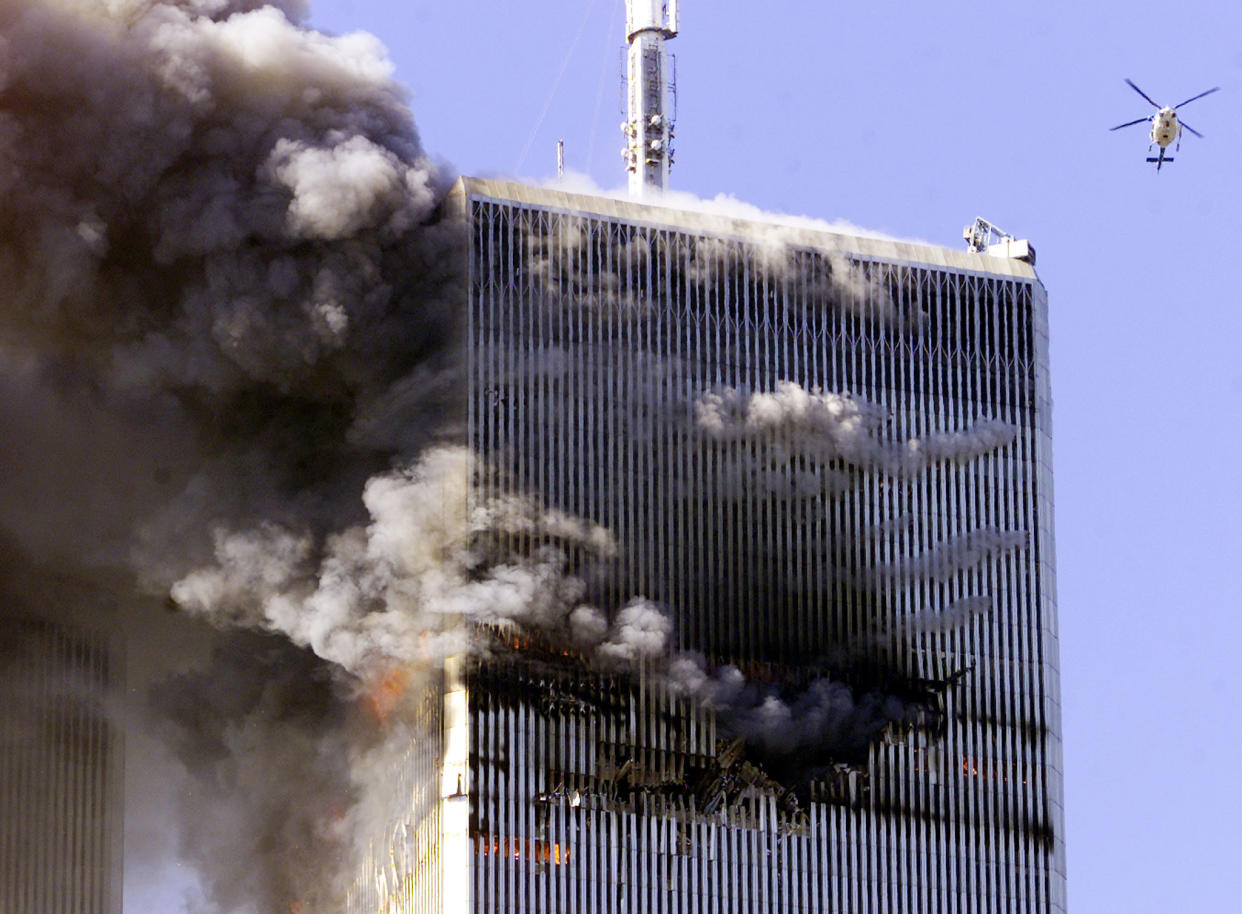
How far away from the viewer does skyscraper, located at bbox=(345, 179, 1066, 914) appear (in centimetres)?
13500

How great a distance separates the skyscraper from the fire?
3316 millimetres

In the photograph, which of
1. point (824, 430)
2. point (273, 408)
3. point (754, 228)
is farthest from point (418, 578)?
point (754, 228)

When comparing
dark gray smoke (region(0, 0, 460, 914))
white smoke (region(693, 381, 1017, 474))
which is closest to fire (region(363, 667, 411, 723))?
dark gray smoke (region(0, 0, 460, 914))

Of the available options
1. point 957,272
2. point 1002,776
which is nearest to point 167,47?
point 957,272

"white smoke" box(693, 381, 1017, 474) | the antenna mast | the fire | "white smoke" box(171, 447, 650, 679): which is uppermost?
the antenna mast

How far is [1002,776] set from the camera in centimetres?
14475

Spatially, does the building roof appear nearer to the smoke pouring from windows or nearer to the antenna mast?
the smoke pouring from windows

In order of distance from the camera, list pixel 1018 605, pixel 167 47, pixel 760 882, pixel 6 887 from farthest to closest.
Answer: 1. pixel 6 887
2. pixel 1018 605
3. pixel 760 882
4. pixel 167 47

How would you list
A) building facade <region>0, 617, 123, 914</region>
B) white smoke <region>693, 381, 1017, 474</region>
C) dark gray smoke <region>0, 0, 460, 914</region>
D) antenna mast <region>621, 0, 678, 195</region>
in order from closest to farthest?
dark gray smoke <region>0, 0, 460, 914</region>
white smoke <region>693, 381, 1017, 474</region>
building facade <region>0, 617, 123, 914</region>
antenna mast <region>621, 0, 678, 195</region>

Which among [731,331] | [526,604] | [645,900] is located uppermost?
[731,331]

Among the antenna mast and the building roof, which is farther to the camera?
the antenna mast

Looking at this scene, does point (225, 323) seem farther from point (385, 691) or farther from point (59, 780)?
point (59, 780)

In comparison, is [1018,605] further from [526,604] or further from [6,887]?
[6,887]

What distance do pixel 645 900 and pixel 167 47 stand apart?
42994 mm
